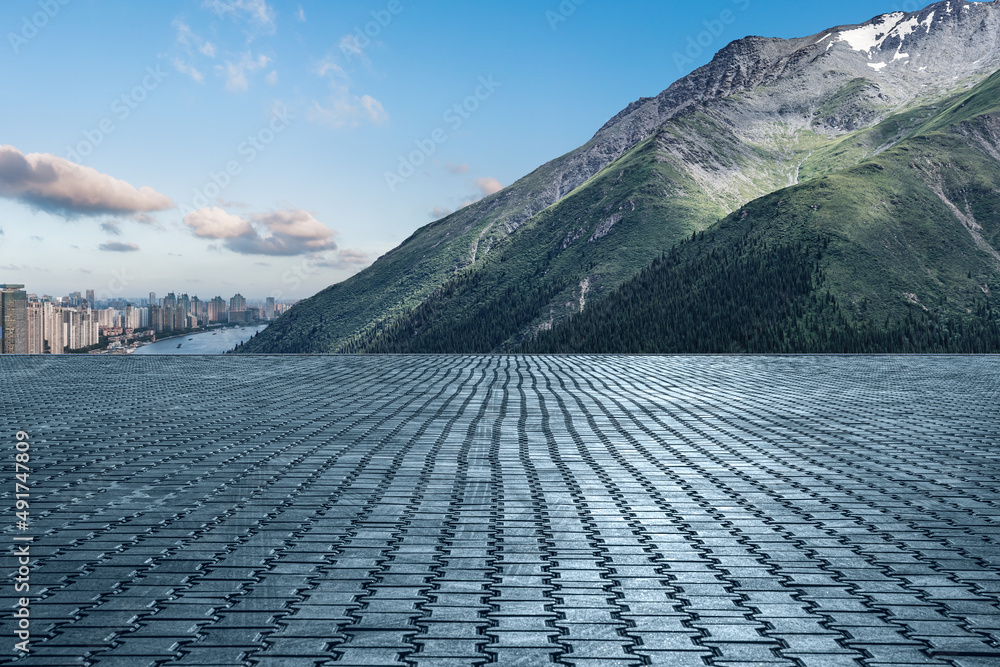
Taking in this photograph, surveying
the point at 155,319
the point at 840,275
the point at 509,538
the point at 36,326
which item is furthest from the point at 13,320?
the point at 155,319

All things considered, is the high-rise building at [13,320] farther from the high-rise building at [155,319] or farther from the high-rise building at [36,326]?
the high-rise building at [155,319]

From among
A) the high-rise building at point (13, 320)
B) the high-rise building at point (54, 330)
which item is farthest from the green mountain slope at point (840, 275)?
the high-rise building at point (13, 320)

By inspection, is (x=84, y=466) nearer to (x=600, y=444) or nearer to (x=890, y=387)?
(x=600, y=444)

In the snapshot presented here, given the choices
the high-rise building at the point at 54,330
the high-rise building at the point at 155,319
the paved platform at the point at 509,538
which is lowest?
the paved platform at the point at 509,538

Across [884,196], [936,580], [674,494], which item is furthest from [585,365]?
[884,196]

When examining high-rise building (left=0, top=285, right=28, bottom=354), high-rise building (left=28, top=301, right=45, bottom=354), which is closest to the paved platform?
high-rise building (left=0, top=285, right=28, bottom=354)

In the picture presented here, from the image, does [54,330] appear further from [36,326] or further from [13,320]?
[13,320]

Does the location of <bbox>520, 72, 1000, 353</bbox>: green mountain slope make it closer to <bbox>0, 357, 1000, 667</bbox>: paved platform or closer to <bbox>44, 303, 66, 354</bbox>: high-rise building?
<bbox>44, 303, 66, 354</bbox>: high-rise building
